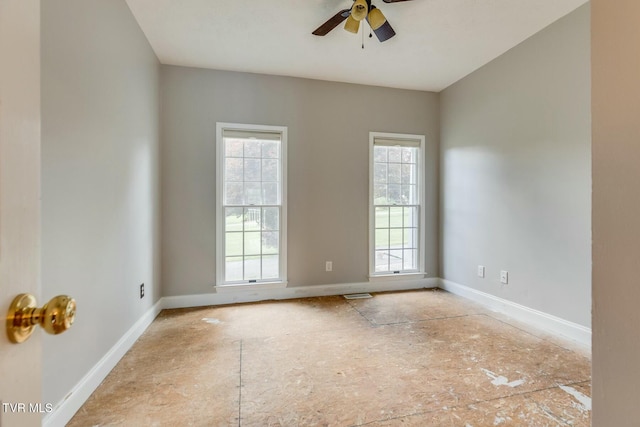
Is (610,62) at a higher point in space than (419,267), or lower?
higher

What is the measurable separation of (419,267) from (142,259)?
3307 mm

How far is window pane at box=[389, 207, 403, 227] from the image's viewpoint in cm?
392

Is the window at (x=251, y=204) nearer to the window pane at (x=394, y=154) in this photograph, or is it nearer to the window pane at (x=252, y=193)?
the window pane at (x=252, y=193)

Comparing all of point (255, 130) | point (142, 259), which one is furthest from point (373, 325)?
point (255, 130)

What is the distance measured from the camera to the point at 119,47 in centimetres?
214

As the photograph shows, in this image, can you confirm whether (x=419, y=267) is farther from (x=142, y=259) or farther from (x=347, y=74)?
(x=142, y=259)

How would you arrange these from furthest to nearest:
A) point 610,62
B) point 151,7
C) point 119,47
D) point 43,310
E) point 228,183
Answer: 1. point 228,183
2. point 151,7
3. point 119,47
4. point 610,62
5. point 43,310

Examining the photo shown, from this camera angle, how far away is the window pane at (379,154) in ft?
12.6

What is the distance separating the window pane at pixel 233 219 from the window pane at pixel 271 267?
497 millimetres

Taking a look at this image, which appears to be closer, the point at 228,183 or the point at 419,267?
the point at 228,183

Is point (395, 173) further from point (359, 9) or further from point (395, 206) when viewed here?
point (359, 9)

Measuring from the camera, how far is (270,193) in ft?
11.5

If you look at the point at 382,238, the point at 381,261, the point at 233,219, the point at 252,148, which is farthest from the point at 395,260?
the point at 252,148

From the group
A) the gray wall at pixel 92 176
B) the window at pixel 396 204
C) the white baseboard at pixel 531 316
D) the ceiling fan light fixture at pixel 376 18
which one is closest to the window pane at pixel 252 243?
the gray wall at pixel 92 176
